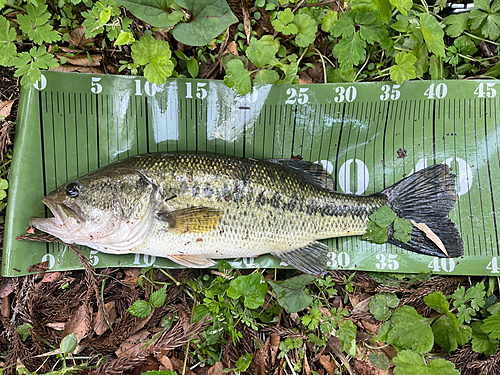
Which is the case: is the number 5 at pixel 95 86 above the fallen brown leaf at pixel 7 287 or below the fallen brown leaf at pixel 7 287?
above

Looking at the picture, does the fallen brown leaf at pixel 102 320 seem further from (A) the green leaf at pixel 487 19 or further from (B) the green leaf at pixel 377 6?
(A) the green leaf at pixel 487 19

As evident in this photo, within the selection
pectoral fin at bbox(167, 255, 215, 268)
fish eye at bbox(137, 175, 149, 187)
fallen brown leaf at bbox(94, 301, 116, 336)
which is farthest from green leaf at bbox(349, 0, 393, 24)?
fallen brown leaf at bbox(94, 301, 116, 336)

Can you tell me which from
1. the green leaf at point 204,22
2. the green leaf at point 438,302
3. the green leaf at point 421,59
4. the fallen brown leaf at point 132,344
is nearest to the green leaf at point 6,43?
the green leaf at point 204,22

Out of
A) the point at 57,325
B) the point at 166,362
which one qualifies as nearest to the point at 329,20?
the point at 166,362

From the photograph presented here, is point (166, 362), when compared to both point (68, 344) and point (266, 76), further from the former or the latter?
point (266, 76)

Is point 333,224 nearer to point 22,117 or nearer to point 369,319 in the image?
point 369,319

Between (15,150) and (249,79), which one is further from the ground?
(249,79)

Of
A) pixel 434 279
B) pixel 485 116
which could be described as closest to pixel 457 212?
pixel 434 279
